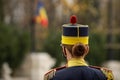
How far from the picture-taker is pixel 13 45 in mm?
21609

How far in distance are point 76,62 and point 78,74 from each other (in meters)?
0.12

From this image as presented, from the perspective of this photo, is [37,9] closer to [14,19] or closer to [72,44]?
[14,19]

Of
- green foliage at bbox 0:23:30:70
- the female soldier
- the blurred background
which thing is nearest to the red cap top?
the female soldier

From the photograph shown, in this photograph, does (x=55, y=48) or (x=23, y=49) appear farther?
(x=55, y=48)

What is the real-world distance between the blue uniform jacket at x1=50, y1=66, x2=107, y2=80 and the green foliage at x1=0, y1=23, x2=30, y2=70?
14155 millimetres

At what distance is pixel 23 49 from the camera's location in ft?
73.9

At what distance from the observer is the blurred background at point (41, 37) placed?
21.9 m

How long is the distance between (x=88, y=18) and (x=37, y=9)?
23.9 feet

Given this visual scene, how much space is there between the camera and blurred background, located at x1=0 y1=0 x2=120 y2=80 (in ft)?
71.8

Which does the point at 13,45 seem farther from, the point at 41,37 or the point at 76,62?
the point at 76,62

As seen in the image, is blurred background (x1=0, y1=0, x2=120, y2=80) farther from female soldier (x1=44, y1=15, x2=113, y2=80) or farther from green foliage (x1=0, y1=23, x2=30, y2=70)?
female soldier (x1=44, y1=15, x2=113, y2=80)

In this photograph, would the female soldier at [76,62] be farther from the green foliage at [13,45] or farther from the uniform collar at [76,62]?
the green foliage at [13,45]

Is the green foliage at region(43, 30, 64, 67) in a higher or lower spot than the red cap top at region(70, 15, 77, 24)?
lower


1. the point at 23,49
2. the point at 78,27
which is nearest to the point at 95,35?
the point at 23,49
